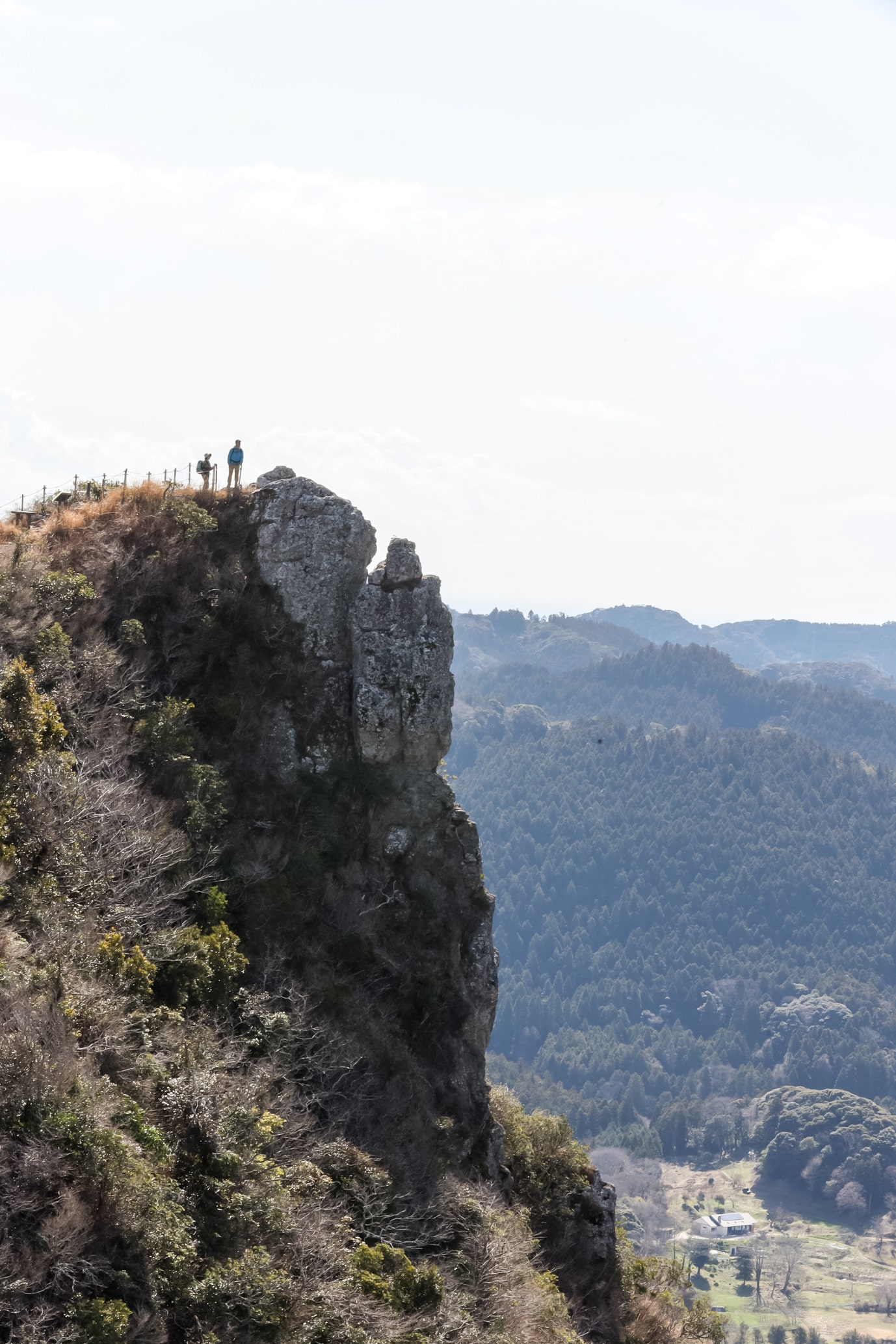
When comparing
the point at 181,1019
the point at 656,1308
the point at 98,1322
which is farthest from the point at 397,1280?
the point at 656,1308

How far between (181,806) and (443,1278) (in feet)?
50.2

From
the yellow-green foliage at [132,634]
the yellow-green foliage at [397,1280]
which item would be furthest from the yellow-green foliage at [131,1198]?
the yellow-green foliage at [132,634]

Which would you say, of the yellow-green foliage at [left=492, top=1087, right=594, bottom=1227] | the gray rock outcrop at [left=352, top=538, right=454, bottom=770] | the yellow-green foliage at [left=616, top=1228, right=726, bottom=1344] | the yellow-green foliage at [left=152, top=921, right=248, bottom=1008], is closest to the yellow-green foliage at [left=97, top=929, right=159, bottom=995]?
the yellow-green foliage at [left=152, top=921, right=248, bottom=1008]

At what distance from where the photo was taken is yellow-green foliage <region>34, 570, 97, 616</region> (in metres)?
37.9

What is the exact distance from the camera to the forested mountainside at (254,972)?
21453mm

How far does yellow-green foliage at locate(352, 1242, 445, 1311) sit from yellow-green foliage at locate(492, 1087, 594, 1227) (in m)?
12.4

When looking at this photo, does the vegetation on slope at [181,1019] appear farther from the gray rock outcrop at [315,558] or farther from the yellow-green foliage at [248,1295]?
the gray rock outcrop at [315,558]

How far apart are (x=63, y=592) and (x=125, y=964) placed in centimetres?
1557

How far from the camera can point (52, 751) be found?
3089 cm

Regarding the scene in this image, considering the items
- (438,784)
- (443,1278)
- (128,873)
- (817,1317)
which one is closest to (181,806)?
(128,873)

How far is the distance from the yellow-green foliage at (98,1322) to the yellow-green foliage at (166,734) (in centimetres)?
1915

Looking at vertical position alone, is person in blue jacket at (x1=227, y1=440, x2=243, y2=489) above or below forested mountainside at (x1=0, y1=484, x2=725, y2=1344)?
above

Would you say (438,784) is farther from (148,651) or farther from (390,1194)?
(390,1194)

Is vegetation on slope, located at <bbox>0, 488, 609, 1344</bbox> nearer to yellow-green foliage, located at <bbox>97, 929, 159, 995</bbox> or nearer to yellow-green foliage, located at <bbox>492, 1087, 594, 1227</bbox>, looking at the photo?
yellow-green foliage, located at <bbox>97, 929, 159, 995</bbox>
